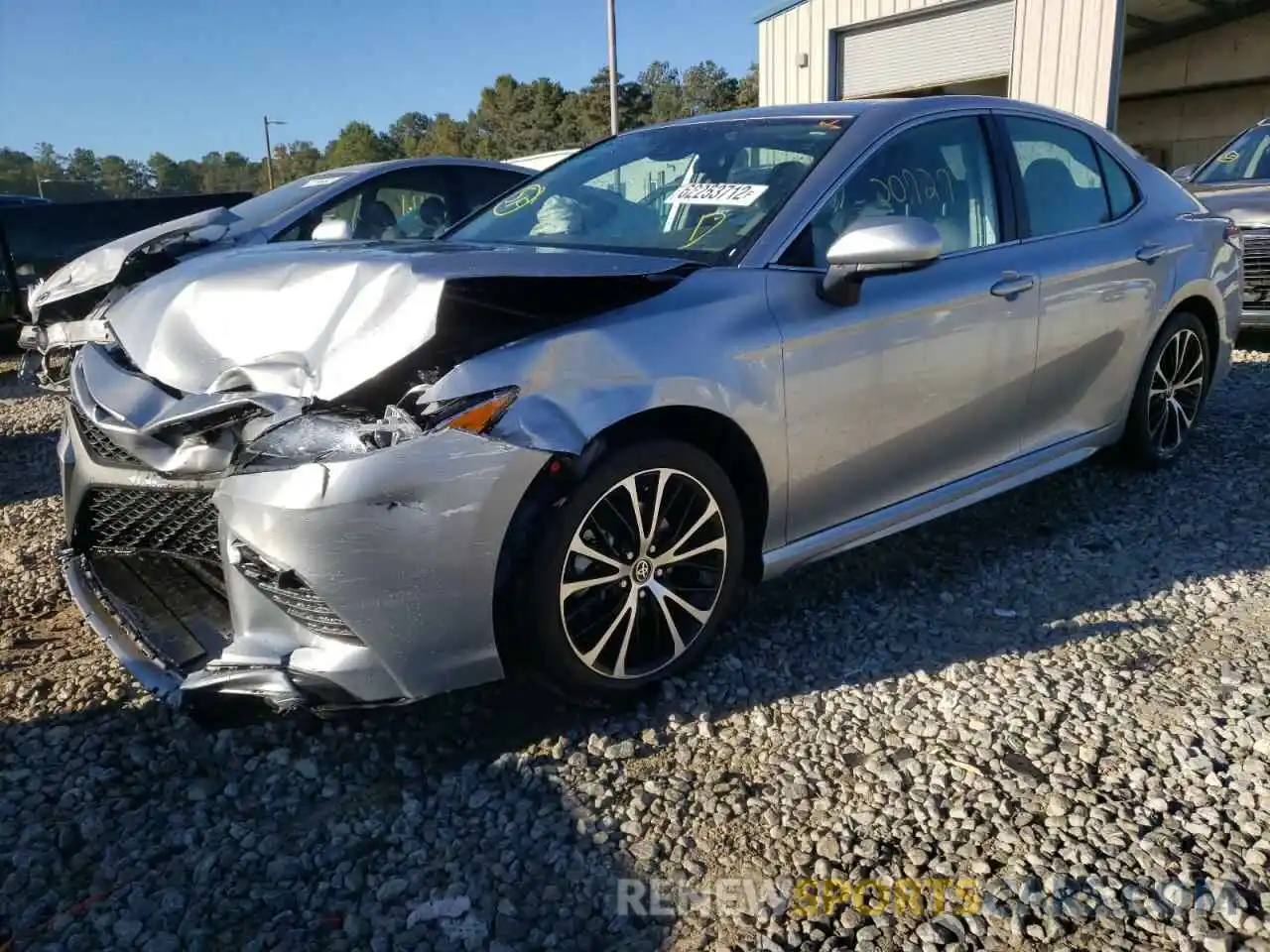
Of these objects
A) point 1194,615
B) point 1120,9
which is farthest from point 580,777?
point 1120,9

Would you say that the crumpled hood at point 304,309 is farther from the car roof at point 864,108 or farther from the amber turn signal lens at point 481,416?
the car roof at point 864,108

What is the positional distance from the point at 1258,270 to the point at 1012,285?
484 centimetres

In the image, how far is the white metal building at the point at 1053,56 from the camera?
1249 centimetres

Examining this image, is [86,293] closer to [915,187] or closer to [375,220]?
[375,220]

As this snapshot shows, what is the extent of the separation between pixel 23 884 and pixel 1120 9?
44.8 feet

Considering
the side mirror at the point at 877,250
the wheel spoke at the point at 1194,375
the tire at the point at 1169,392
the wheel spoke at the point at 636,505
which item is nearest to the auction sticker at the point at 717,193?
the side mirror at the point at 877,250

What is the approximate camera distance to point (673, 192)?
11.2 feet

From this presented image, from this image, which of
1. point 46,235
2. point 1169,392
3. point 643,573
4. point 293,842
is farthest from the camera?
point 46,235

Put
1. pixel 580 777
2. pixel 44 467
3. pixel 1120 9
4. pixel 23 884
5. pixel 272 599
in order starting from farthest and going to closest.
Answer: pixel 1120 9 → pixel 44 467 → pixel 580 777 → pixel 272 599 → pixel 23 884

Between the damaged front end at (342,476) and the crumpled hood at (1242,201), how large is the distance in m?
6.51

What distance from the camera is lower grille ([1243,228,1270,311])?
7148 mm

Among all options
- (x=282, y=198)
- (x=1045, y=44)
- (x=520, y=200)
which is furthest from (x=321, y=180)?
(x=1045, y=44)

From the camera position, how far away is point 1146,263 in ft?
13.8

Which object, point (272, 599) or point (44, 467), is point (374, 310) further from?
point (44, 467)
